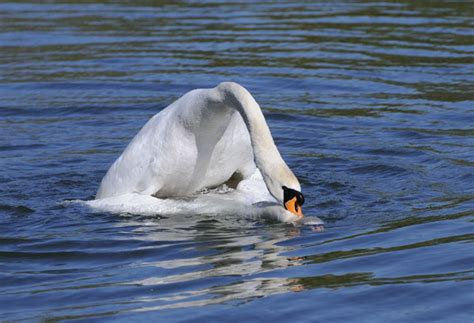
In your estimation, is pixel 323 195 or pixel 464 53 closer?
pixel 323 195

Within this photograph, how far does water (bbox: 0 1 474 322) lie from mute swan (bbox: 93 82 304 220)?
0.53m

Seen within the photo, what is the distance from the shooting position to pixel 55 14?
22547 mm

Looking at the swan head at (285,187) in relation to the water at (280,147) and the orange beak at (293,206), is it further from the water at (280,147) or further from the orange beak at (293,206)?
the water at (280,147)

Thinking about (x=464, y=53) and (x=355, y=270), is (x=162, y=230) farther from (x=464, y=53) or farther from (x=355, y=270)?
(x=464, y=53)

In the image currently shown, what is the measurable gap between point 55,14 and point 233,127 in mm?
12544

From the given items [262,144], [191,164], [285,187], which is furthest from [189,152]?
[285,187]

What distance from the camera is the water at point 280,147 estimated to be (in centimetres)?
799

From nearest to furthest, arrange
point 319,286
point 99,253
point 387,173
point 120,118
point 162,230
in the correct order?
point 319,286, point 99,253, point 162,230, point 387,173, point 120,118

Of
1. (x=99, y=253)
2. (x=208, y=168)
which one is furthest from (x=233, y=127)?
(x=99, y=253)

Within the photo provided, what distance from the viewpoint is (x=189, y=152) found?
10.7 metres

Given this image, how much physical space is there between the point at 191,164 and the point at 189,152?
5.5 inches

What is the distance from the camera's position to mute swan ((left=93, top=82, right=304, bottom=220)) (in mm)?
10430

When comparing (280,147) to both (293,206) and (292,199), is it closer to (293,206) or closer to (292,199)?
(293,206)

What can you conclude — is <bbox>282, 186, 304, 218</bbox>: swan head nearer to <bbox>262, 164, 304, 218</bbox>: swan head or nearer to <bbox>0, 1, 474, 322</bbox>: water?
<bbox>262, 164, 304, 218</bbox>: swan head
